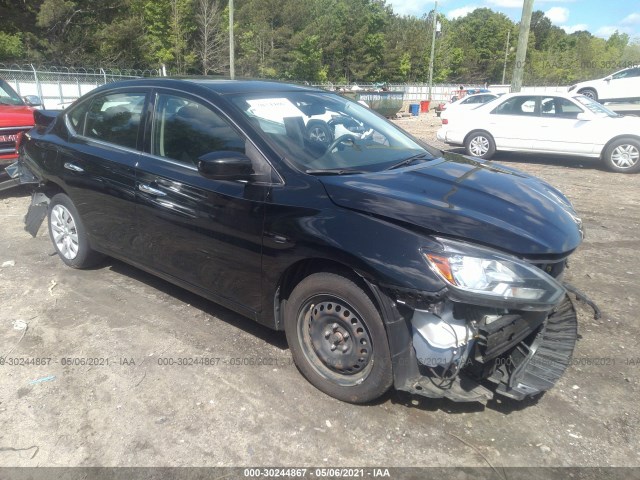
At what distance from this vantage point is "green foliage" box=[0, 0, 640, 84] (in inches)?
1569

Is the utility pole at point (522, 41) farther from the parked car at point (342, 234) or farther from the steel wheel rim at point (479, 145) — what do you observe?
the parked car at point (342, 234)

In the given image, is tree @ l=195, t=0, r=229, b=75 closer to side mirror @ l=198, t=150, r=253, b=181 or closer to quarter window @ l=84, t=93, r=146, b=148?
quarter window @ l=84, t=93, r=146, b=148

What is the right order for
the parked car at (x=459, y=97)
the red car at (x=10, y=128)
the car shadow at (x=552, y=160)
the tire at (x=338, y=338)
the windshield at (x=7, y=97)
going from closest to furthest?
the tire at (x=338, y=338), the red car at (x=10, y=128), the windshield at (x=7, y=97), the car shadow at (x=552, y=160), the parked car at (x=459, y=97)

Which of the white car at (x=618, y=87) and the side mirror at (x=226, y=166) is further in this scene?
the white car at (x=618, y=87)

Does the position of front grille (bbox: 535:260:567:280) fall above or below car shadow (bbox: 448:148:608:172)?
above

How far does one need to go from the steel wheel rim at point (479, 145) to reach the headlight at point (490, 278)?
9775mm

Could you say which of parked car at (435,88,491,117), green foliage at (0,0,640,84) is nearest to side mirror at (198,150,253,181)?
parked car at (435,88,491,117)

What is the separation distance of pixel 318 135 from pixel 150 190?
1.29m

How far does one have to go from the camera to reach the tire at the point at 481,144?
11.7 meters

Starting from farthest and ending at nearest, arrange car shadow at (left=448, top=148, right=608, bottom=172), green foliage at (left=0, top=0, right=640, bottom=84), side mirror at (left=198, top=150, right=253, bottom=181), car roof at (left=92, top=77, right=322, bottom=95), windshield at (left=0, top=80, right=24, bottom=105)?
green foliage at (left=0, top=0, right=640, bottom=84) < car shadow at (left=448, top=148, right=608, bottom=172) < windshield at (left=0, top=80, right=24, bottom=105) < car roof at (left=92, top=77, right=322, bottom=95) < side mirror at (left=198, top=150, right=253, bottom=181)

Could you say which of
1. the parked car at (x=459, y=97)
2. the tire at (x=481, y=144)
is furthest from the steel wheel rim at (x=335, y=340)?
the parked car at (x=459, y=97)

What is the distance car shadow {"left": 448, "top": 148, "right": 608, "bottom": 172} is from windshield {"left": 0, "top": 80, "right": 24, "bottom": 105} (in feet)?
32.0

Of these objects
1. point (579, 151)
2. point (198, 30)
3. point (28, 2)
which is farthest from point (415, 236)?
point (198, 30)

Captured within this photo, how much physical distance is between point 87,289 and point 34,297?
1.36ft
